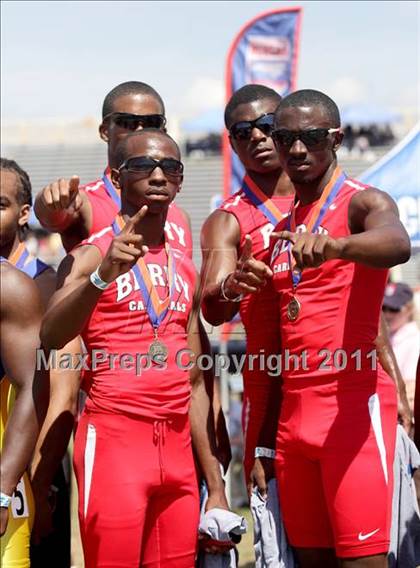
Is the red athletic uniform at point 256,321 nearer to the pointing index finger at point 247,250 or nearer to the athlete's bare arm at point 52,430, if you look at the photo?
the pointing index finger at point 247,250

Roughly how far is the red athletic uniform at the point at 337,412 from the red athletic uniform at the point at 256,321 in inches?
14.6

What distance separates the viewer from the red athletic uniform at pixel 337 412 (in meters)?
4.29

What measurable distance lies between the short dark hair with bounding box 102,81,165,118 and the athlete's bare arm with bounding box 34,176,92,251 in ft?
1.75

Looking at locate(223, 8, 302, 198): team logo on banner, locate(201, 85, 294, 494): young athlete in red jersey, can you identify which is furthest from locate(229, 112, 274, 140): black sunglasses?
locate(223, 8, 302, 198): team logo on banner

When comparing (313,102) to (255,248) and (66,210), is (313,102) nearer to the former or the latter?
(255,248)

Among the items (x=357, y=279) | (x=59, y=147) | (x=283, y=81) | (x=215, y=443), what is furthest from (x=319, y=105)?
(x=59, y=147)

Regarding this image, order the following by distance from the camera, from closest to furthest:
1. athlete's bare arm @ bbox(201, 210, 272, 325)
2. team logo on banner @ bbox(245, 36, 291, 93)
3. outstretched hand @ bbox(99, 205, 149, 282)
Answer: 1. outstretched hand @ bbox(99, 205, 149, 282)
2. athlete's bare arm @ bbox(201, 210, 272, 325)
3. team logo on banner @ bbox(245, 36, 291, 93)

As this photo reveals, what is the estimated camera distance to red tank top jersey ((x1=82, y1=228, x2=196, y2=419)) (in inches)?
174

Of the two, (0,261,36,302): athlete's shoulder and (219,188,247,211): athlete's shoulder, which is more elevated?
(219,188,247,211): athlete's shoulder

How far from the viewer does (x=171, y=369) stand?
4.49 m

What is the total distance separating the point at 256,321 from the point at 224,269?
34 centimetres

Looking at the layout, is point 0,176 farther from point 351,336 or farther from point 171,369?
point 351,336

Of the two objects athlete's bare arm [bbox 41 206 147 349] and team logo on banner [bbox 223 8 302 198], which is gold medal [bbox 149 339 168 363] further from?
team logo on banner [bbox 223 8 302 198]

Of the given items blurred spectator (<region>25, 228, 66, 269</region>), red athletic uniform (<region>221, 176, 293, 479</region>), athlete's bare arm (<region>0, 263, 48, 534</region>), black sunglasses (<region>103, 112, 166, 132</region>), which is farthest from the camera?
blurred spectator (<region>25, 228, 66, 269</region>)
